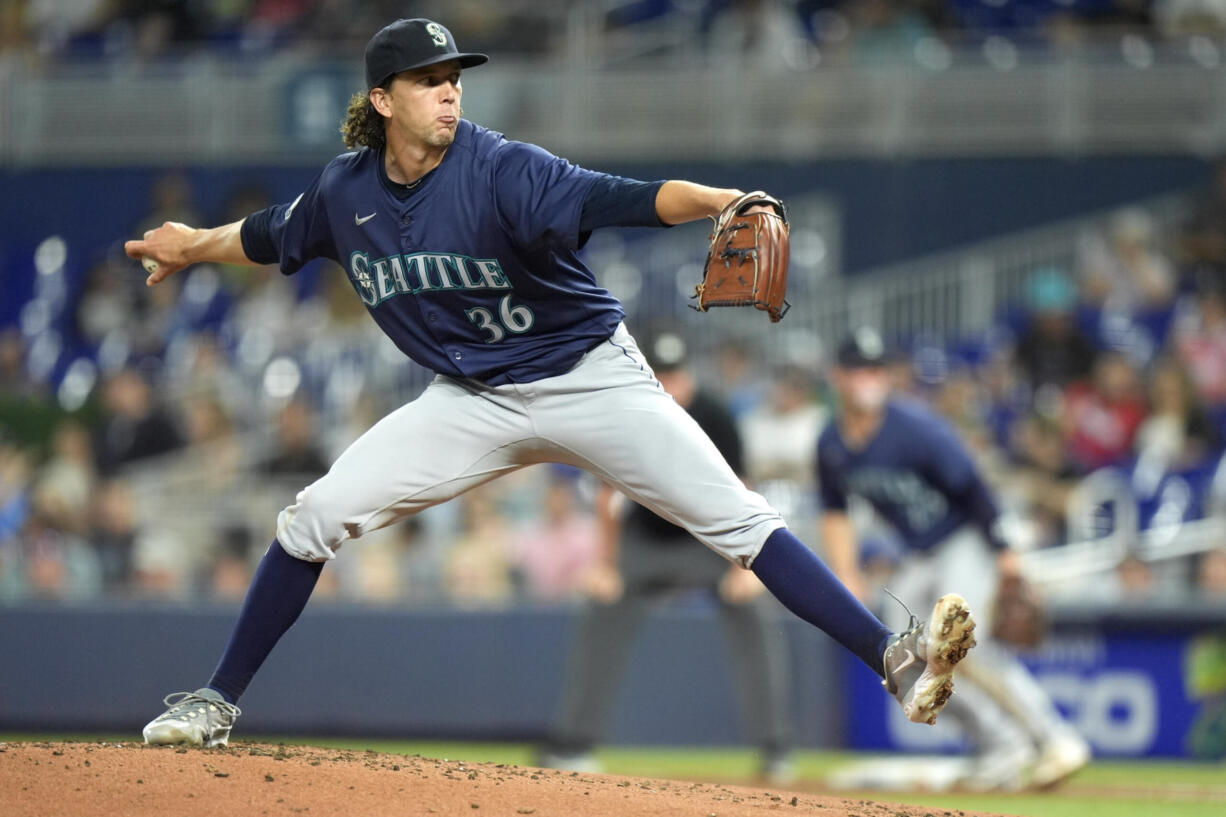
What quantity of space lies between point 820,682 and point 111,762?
18.7 ft

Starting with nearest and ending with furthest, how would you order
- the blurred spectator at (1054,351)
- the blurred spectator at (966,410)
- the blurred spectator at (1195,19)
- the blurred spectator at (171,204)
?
the blurred spectator at (966,410), the blurred spectator at (1054,351), the blurred spectator at (1195,19), the blurred spectator at (171,204)

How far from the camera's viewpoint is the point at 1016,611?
7441 millimetres

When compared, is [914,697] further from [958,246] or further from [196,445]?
[958,246]

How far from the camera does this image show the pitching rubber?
4.19 metres

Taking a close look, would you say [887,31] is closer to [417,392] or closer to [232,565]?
[417,392]

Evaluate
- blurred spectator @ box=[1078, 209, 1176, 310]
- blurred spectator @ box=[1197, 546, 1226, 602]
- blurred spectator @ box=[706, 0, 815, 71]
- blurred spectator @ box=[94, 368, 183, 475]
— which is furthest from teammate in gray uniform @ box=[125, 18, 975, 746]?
blurred spectator @ box=[706, 0, 815, 71]

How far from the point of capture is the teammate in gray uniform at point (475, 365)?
4438 millimetres

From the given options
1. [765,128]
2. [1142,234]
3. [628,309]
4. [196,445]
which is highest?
[765,128]

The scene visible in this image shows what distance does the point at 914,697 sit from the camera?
4246mm

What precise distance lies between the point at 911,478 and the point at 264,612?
3.64 m

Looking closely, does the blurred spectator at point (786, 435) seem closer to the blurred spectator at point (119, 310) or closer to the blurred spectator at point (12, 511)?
the blurred spectator at point (12, 511)

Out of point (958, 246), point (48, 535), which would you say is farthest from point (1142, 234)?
point (48, 535)

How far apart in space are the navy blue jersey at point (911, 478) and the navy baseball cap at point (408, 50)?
351cm

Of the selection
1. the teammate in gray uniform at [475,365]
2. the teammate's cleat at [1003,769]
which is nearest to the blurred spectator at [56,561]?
the teammate's cleat at [1003,769]
